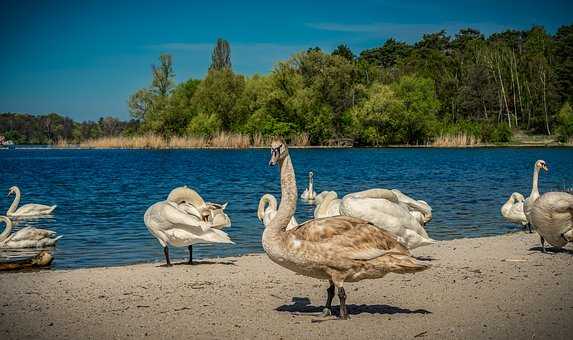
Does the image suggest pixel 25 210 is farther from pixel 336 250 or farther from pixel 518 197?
pixel 336 250

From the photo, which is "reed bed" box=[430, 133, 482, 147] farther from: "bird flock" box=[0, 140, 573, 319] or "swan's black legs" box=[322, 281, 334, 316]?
"swan's black legs" box=[322, 281, 334, 316]

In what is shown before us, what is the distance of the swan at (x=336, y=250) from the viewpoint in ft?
24.0

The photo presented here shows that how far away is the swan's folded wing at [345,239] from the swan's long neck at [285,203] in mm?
168

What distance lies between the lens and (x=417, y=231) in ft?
35.2

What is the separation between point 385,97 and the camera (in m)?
99.6

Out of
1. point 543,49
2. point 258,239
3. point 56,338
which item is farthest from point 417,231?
point 543,49

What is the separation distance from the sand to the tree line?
8938 cm

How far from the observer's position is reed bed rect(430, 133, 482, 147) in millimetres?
99325

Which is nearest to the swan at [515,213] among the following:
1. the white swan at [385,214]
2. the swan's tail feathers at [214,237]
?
the white swan at [385,214]

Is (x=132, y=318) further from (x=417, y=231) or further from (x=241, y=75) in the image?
(x=241, y=75)

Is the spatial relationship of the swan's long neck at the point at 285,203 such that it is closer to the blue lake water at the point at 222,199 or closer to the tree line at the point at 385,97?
the blue lake water at the point at 222,199

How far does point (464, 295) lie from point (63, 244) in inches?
455

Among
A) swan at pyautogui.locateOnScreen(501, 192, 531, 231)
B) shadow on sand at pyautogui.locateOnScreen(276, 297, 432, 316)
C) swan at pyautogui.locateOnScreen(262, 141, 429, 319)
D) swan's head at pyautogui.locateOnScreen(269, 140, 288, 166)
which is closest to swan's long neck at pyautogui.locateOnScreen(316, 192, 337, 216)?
shadow on sand at pyautogui.locateOnScreen(276, 297, 432, 316)

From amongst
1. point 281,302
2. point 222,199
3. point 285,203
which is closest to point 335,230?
point 285,203
